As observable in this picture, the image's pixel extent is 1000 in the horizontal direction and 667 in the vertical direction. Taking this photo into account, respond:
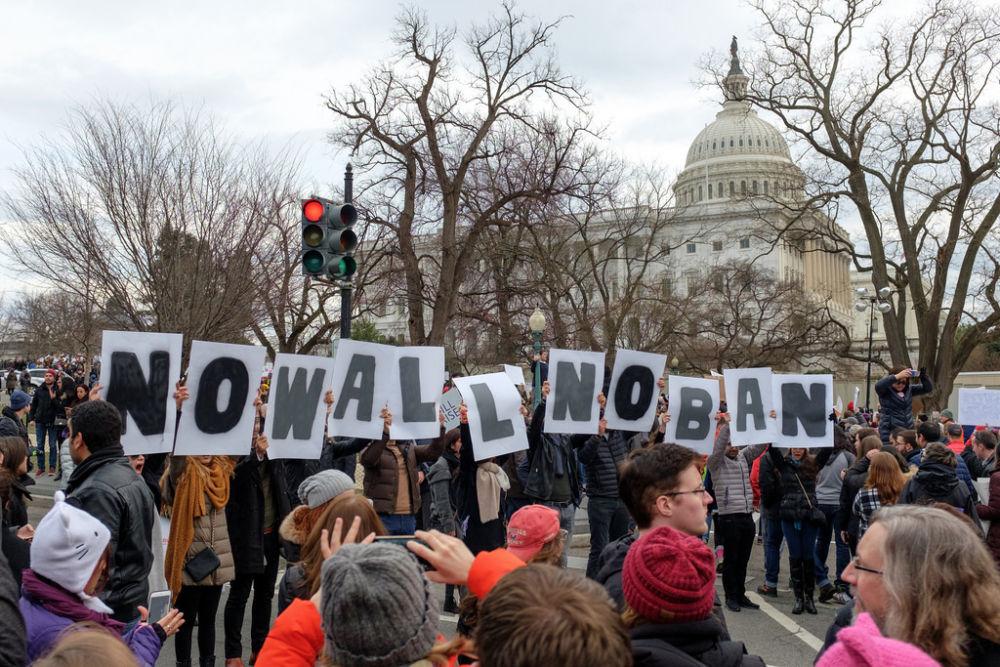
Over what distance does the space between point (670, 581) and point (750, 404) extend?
611cm

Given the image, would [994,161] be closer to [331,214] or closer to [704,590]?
[331,214]

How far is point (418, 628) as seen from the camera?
2221mm

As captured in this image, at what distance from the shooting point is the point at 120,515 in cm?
427

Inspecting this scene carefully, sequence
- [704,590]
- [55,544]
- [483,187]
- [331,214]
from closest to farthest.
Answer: [704,590], [55,544], [331,214], [483,187]

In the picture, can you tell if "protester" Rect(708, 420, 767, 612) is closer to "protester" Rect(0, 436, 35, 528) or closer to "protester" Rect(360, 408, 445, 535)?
"protester" Rect(360, 408, 445, 535)

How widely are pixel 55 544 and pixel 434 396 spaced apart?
433 centimetres

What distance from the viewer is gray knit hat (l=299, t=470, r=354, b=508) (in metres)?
4.16

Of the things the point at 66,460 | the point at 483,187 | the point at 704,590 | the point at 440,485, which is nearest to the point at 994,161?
the point at 483,187

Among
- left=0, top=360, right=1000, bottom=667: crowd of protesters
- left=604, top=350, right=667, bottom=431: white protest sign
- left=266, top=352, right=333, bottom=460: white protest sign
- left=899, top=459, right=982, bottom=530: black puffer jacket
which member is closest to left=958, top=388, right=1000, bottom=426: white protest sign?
left=0, top=360, right=1000, bottom=667: crowd of protesters

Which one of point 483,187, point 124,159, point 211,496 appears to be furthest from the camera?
point 483,187

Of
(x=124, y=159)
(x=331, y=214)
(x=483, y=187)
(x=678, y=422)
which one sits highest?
(x=483, y=187)

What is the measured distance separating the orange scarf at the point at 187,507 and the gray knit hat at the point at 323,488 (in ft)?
5.40

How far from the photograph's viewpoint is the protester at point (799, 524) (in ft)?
26.7

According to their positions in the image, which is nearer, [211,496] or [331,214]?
[211,496]
